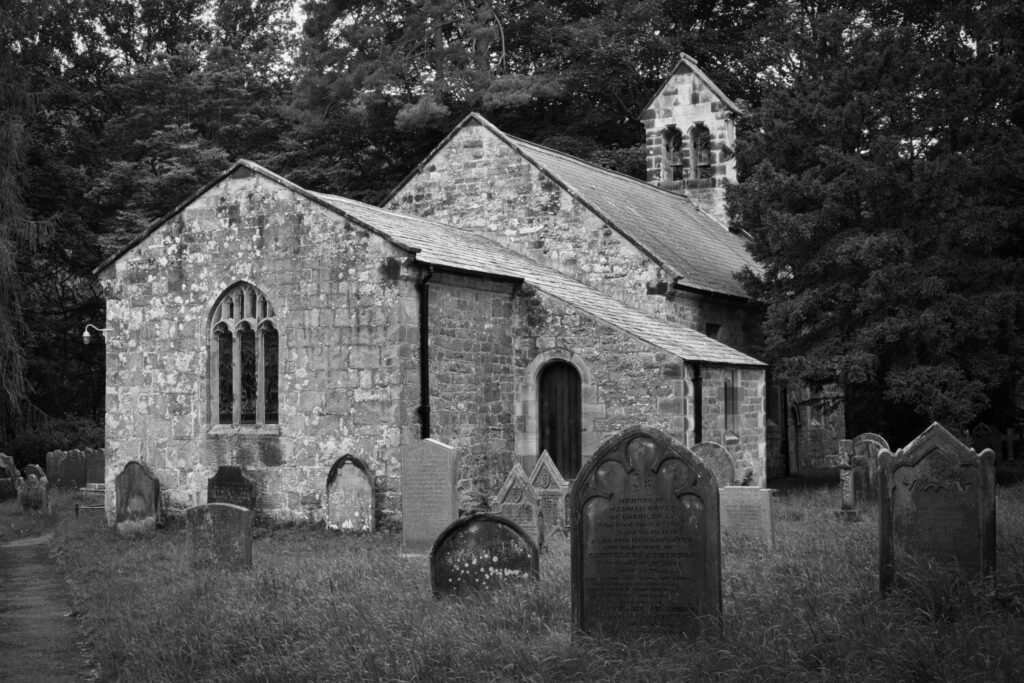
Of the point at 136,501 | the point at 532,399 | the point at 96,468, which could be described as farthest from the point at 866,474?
the point at 96,468

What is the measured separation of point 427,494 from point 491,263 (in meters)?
6.98

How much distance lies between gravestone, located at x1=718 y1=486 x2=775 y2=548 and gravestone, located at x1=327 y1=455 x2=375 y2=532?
5584 mm

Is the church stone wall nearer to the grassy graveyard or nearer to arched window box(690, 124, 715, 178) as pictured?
the grassy graveyard

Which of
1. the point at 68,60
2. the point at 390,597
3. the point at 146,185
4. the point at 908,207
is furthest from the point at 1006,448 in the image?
the point at 68,60

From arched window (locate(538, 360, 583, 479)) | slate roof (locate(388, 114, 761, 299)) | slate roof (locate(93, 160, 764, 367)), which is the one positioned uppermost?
slate roof (locate(388, 114, 761, 299))

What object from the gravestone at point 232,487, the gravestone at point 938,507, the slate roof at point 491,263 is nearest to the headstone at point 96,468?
the slate roof at point 491,263

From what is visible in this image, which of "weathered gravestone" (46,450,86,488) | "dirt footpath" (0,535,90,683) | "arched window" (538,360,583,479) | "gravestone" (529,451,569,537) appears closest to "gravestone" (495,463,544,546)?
"gravestone" (529,451,569,537)

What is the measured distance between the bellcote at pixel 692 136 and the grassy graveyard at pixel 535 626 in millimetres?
18574

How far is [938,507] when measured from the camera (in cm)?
918

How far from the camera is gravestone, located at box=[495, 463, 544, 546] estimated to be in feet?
47.1

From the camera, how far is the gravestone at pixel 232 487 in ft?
55.5

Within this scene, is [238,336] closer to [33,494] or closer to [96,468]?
[33,494]

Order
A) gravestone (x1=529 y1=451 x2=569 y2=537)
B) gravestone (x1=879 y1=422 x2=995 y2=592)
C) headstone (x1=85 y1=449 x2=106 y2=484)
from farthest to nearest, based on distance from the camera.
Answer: headstone (x1=85 y1=449 x2=106 y2=484) < gravestone (x1=529 y1=451 x2=569 y2=537) < gravestone (x1=879 y1=422 x2=995 y2=592)

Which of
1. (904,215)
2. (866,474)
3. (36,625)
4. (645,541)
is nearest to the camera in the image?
(645,541)
